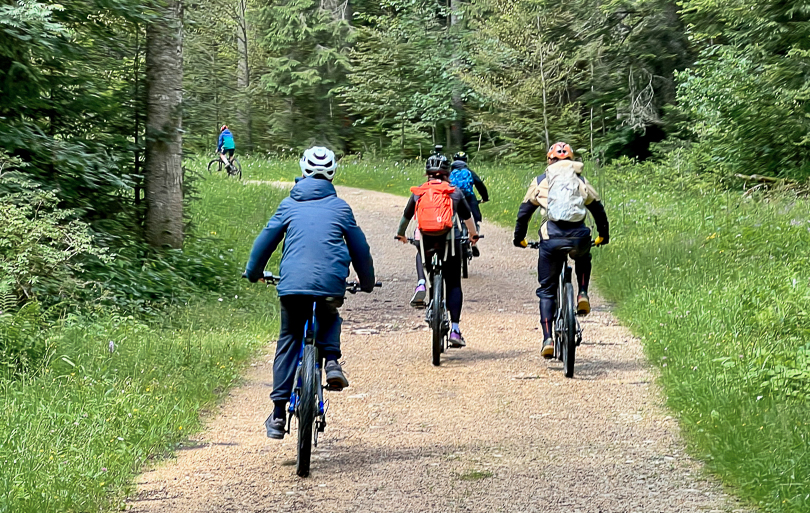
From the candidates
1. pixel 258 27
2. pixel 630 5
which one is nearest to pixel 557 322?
pixel 630 5

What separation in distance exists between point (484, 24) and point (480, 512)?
30807 mm

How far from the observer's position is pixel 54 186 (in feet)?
35.2

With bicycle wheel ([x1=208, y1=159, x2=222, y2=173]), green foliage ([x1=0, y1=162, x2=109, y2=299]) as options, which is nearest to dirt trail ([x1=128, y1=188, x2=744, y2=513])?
green foliage ([x1=0, y1=162, x2=109, y2=299])

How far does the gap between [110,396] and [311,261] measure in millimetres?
2268

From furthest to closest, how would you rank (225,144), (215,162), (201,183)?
1. (215,162)
2. (225,144)
3. (201,183)

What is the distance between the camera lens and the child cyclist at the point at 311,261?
573 centimetres

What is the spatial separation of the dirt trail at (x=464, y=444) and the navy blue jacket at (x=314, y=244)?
3.85 feet

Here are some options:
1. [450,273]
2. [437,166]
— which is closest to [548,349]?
[450,273]

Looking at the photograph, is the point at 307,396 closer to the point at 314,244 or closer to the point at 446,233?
the point at 314,244

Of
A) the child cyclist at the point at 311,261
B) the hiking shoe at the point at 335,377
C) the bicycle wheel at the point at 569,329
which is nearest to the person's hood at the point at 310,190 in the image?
the child cyclist at the point at 311,261

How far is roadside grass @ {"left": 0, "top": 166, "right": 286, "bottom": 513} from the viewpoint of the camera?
17.5 feet

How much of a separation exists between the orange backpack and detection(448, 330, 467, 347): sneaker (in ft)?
3.26

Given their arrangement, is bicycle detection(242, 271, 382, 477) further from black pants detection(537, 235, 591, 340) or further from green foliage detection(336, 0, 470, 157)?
green foliage detection(336, 0, 470, 157)

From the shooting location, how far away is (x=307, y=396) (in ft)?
18.5
